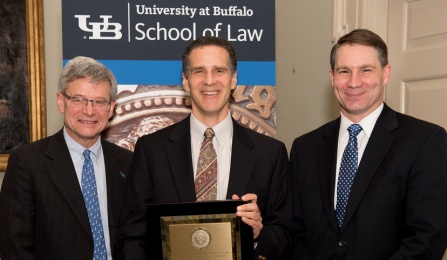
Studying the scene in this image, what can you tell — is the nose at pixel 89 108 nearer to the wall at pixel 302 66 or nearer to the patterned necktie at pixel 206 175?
the patterned necktie at pixel 206 175

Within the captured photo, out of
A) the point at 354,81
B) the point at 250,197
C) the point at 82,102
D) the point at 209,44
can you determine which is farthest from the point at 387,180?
the point at 82,102

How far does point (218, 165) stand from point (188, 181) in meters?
0.16

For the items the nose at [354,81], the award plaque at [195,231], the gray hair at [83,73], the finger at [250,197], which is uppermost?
the gray hair at [83,73]

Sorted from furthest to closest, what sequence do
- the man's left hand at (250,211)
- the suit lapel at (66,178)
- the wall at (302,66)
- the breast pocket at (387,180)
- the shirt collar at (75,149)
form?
the wall at (302,66) < the shirt collar at (75,149) < the suit lapel at (66,178) < the breast pocket at (387,180) < the man's left hand at (250,211)

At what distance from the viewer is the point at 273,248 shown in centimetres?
245

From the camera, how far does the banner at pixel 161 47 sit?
3.71 metres

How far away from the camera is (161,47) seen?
378 centimetres

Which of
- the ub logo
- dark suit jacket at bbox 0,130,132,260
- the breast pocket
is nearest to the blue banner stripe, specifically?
the ub logo

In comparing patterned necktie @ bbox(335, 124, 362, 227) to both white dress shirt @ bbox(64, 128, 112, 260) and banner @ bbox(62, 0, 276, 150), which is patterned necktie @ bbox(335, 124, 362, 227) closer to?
white dress shirt @ bbox(64, 128, 112, 260)

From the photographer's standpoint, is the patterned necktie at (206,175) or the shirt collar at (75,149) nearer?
the patterned necktie at (206,175)

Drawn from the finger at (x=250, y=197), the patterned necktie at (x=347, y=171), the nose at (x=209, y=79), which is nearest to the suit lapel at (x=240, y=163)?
the finger at (x=250, y=197)

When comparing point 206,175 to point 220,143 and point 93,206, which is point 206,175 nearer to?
point 220,143

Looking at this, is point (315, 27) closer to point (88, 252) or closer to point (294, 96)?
point (294, 96)

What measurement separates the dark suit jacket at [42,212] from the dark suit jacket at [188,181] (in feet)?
0.83
